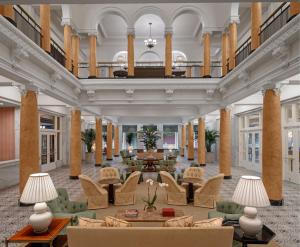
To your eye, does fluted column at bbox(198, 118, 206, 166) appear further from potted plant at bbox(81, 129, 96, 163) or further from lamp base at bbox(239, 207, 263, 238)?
lamp base at bbox(239, 207, 263, 238)

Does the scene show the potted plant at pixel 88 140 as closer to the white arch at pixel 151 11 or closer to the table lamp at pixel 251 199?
the white arch at pixel 151 11

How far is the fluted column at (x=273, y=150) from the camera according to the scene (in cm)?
763

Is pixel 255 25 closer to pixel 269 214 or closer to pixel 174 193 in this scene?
pixel 269 214

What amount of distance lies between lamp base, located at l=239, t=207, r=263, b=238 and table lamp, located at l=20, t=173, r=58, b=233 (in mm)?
2891

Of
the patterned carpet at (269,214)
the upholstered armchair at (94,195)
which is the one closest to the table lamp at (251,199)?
the patterned carpet at (269,214)

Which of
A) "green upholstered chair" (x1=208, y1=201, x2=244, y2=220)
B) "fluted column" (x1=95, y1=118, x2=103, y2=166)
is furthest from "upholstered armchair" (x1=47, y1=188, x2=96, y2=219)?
"fluted column" (x1=95, y1=118, x2=103, y2=166)

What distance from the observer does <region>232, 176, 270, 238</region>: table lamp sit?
146 inches

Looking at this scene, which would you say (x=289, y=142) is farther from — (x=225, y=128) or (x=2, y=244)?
(x=2, y=244)

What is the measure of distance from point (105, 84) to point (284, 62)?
771 cm

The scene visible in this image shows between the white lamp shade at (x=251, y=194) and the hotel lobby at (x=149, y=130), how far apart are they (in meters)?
0.01

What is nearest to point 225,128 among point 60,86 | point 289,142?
point 289,142

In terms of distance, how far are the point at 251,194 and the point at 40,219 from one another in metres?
3.10

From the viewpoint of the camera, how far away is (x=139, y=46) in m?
19.6

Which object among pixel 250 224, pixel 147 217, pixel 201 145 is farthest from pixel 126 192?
pixel 201 145
